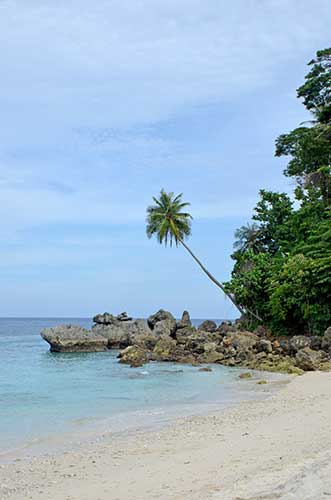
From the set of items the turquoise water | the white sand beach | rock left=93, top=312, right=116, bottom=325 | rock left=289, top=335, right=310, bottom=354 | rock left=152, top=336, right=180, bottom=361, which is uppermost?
rock left=93, top=312, right=116, bottom=325

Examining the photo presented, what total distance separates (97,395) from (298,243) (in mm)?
18470

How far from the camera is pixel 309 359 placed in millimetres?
20688

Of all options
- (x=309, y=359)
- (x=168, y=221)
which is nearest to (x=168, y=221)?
(x=168, y=221)

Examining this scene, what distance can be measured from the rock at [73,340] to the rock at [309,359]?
1873 centimetres

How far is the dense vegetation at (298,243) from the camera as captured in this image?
27828 millimetres

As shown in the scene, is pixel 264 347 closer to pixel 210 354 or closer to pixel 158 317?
pixel 210 354

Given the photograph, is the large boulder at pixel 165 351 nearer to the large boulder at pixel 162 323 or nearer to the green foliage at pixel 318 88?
the large boulder at pixel 162 323

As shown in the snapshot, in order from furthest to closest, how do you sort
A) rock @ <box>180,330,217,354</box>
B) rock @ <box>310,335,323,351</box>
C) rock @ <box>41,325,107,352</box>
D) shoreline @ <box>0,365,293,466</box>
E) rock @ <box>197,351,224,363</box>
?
rock @ <box>41,325,107,352</box> < rock @ <box>180,330,217,354</box> < rock @ <box>197,351,224,363</box> < rock @ <box>310,335,323,351</box> < shoreline @ <box>0,365,293,466</box>

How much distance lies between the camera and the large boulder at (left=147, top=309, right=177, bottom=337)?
37.4 meters

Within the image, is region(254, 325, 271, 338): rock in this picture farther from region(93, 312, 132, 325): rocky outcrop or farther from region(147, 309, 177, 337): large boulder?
region(93, 312, 132, 325): rocky outcrop

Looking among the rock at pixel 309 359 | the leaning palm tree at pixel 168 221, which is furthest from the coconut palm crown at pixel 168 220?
the rock at pixel 309 359

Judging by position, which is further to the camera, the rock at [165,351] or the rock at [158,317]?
the rock at [158,317]

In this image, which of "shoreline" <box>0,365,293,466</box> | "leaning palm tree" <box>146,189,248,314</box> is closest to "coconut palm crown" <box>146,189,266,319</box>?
"leaning palm tree" <box>146,189,248,314</box>

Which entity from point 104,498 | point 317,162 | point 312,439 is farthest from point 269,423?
point 317,162
